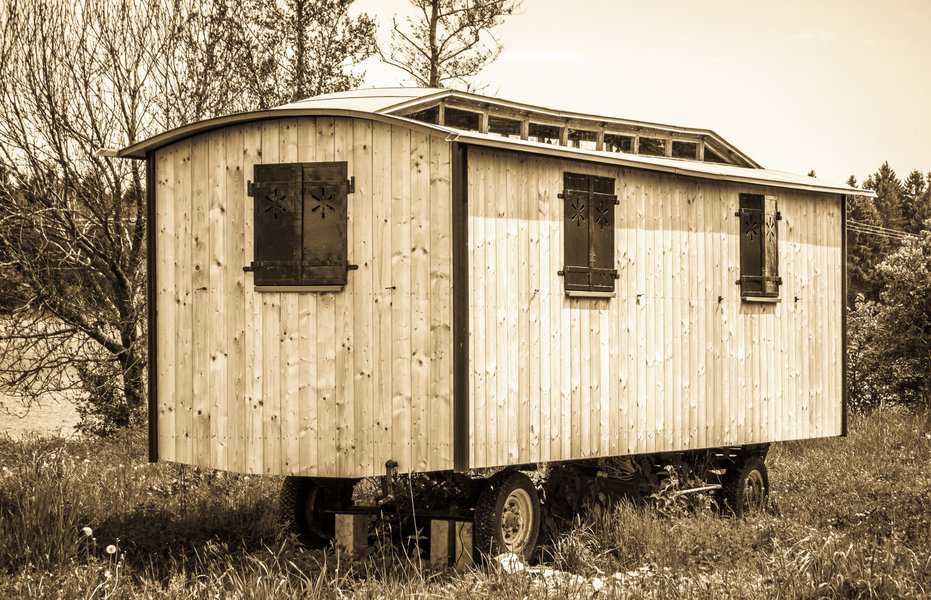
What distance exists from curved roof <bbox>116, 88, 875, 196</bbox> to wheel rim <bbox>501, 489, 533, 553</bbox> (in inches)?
120

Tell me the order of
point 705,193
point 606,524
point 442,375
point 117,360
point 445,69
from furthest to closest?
point 445,69
point 117,360
point 705,193
point 606,524
point 442,375

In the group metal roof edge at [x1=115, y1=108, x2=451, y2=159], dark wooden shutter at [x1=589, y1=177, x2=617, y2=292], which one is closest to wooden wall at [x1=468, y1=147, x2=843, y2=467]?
dark wooden shutter at [x1=589, y1=177, x2=617, y2=292]

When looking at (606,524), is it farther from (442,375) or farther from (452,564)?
(442,375)

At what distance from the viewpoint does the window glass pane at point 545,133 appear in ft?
39.8

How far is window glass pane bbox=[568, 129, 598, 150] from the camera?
40.5 ft

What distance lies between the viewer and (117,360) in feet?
55.3

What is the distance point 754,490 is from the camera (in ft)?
43.0

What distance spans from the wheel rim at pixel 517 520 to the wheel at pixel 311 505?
1697mm

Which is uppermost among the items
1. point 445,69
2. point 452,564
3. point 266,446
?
point 445,69

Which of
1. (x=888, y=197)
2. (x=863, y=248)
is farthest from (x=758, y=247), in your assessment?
(x=888, y=197)

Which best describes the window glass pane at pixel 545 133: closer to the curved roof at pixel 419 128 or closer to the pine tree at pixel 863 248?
the curved roof at pixel 419 128

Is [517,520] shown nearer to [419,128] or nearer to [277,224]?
[277,224]

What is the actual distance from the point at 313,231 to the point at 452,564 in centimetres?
302

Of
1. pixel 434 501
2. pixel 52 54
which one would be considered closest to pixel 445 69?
pixel 52 54
